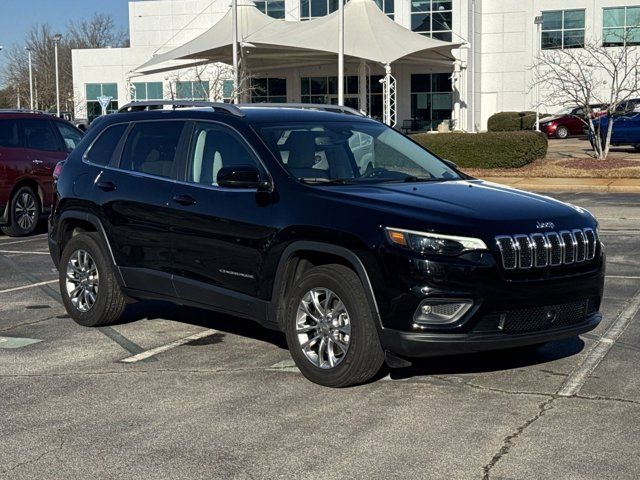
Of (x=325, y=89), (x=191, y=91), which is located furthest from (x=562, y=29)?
(x=191, y=91)

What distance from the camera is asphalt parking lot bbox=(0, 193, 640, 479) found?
16.3 feet

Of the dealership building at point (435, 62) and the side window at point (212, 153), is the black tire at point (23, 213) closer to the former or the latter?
the side window at point (212, 153)

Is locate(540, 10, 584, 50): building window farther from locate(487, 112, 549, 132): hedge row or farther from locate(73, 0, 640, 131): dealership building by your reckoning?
locate(487, 112, 549, 132): hedge row

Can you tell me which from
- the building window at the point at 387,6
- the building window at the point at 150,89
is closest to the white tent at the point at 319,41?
the building window at the point at 387,6

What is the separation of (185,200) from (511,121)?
46403mm

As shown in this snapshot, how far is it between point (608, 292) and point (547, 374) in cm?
330

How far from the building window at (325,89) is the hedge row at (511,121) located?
778cm

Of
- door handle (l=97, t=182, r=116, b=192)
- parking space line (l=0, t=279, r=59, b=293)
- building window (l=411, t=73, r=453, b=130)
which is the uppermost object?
building window (l=411, t=73, r=453, b=130)

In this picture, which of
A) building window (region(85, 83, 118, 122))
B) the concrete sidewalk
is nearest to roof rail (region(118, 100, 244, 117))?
the concrete sidewalk

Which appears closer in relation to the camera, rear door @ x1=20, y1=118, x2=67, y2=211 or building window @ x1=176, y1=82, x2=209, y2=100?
rear door @ x1=20, y1=118, x2=67, y2=211

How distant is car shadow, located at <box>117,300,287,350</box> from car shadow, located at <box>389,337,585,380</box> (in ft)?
3.83

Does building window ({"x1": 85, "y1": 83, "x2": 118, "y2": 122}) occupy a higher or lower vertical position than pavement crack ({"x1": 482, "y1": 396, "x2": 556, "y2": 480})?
higher

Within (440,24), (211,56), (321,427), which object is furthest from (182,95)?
(321,427)

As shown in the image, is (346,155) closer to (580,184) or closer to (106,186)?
(106,186)
